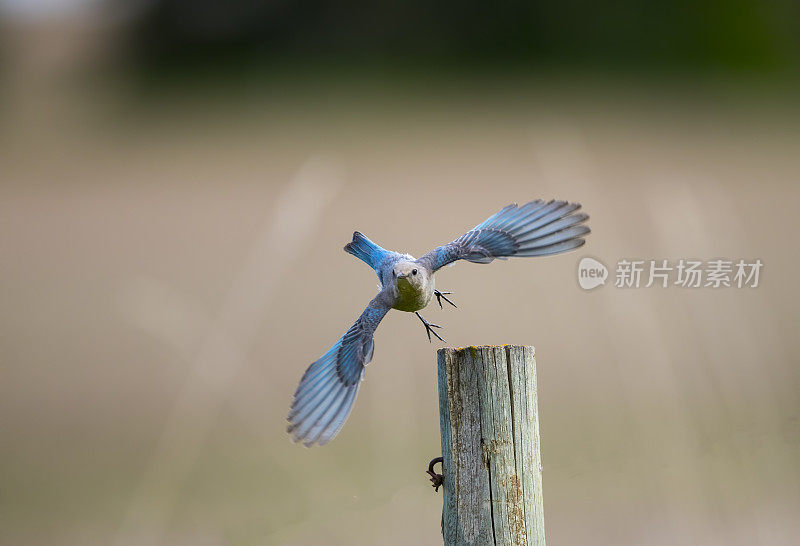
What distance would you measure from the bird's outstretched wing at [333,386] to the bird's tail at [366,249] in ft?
1.15

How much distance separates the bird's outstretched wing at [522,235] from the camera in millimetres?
2658

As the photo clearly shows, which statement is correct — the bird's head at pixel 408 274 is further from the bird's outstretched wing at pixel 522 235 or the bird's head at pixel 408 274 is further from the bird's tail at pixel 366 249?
the bird's tail at pixel 366 249

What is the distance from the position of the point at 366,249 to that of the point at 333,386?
721mm

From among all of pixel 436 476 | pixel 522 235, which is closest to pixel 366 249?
pixel 522 235

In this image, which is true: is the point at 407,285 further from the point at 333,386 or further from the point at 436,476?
the point at 436,476

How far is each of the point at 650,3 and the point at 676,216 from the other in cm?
418

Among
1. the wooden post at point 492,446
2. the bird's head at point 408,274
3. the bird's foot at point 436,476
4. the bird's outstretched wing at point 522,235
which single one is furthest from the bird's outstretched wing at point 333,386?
the wooden post at point 492,446

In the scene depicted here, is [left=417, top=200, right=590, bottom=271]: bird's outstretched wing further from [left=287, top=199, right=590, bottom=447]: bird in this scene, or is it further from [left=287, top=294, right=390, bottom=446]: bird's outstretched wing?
[left=287, top=294, right=390, bottom=446]: bird's outstretched wing

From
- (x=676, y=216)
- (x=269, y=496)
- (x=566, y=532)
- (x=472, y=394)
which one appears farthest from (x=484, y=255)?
(x=676, y=216)

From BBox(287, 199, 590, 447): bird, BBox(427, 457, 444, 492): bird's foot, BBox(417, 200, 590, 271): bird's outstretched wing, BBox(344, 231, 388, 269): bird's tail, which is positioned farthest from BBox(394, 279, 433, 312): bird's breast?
BBox(427, 457, 444, 492): bird's foot

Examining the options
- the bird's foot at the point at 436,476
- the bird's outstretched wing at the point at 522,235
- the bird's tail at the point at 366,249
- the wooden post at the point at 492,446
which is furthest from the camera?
the bird's tail at the point at 366,249

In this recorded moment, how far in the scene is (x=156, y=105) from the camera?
1031cm

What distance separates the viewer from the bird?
2.68m

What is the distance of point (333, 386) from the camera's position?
9.34 ft
